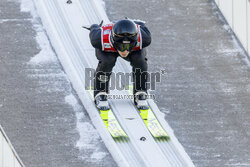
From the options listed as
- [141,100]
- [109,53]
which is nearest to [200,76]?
[141,100]

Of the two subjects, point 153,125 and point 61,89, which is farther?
point 61,89

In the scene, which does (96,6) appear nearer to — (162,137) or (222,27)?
(222,27)

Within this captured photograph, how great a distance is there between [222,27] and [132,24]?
3.05 m

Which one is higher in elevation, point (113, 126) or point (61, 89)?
point (61, 89)

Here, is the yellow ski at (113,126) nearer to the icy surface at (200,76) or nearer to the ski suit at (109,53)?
the ski suit at (109,53)

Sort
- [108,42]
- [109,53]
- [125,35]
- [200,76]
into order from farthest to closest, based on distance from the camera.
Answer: [200,76] → [109,53] → [108,42] → [125,35]

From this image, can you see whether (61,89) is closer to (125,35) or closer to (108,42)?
(108,42)

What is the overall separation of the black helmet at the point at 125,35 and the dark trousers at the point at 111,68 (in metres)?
0.32

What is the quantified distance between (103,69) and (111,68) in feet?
0.36

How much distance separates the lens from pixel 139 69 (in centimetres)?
1059

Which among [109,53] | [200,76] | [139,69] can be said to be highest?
[109,53]

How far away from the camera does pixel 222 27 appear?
12789mm

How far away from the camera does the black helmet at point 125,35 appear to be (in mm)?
10047

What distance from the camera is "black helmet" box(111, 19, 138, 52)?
10.0 metres
